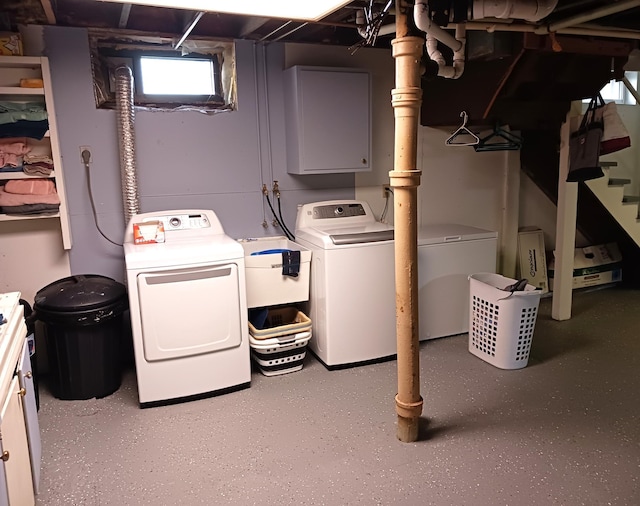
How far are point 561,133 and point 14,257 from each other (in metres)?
3.97

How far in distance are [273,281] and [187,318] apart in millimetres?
675

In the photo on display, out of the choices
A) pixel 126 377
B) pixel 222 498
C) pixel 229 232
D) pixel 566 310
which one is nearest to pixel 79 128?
pixel 229 232

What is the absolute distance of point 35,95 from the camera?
9.77 ft

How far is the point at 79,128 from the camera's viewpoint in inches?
129

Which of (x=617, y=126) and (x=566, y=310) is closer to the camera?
(x=617, y=126)

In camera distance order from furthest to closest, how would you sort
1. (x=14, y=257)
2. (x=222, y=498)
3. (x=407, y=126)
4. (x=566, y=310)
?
(x=566, y=310)
(x=14, y=257)
(x=407, y=126)
(x=222, y=498)

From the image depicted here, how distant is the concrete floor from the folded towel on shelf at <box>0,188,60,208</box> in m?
1.16

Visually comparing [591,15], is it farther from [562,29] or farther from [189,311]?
[189,311]

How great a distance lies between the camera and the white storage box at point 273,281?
10.9 ft

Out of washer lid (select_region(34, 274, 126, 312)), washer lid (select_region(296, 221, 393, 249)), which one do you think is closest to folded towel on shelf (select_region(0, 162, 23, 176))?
washer lid (select_region(34, 274, 126, 312))

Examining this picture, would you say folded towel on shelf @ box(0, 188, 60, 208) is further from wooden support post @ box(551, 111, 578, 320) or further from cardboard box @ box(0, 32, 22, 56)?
wooden support post @ box(551, 111, 578, 320)

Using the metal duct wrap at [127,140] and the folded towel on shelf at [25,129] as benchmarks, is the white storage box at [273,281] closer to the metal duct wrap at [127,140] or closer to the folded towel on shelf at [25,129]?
the metal duct wrap at [127,140]

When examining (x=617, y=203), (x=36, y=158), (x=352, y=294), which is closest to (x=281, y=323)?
(x=352, y=294)

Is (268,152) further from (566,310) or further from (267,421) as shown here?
(566,310)
